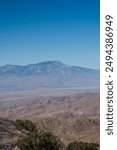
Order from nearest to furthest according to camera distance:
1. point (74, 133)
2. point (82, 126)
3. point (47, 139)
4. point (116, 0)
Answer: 1. point (116, 0)
2. point (47, 139)
3. point (74, 133)
4. point (82, 126)

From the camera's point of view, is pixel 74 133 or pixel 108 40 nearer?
pixel 108 40

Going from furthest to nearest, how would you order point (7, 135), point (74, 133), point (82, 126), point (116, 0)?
1. point (82, 126)
2. point (74, 133)
3. point (7, 135)
4. point (116, 0)

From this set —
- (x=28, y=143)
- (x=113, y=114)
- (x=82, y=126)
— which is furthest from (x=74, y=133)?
(x=113, y=114)

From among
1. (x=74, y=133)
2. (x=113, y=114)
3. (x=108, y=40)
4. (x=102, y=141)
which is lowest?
(x=74, y=133)

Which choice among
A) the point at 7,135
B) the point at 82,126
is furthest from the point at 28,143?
the point at 82,126

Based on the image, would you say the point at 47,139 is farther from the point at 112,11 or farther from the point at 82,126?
the point at 82,126

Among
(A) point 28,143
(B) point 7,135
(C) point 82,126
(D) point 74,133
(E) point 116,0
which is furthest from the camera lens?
(C) point 82,126

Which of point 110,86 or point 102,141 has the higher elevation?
point 110,86

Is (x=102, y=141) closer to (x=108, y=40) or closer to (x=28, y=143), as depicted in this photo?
(x=108, y=40)

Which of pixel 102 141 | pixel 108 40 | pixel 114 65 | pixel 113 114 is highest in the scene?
pixel 108 40
